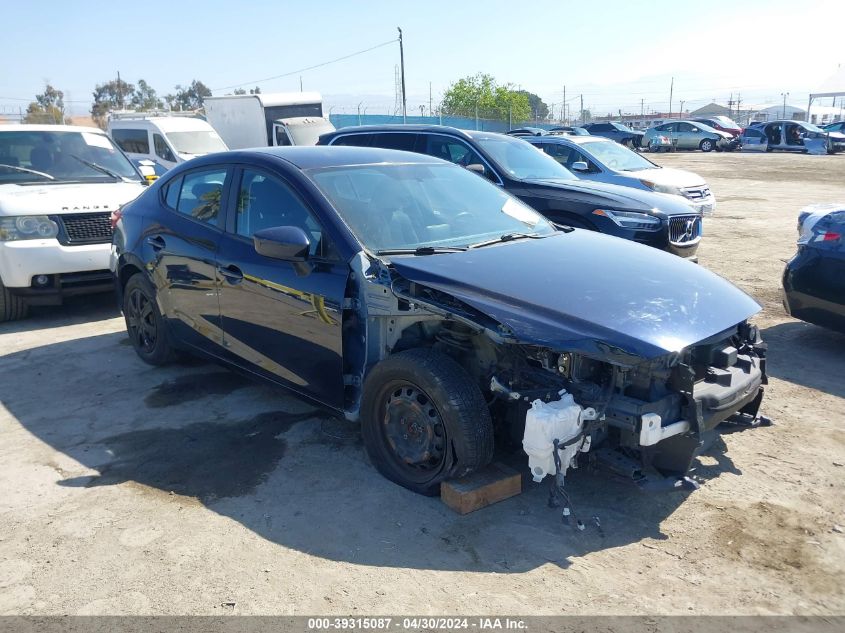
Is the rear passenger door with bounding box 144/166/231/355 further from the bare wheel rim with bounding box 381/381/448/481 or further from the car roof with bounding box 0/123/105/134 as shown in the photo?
the car roof with bounding box 0/123/105/134

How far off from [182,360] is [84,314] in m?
2.69

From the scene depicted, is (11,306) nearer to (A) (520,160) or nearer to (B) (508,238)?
(B) (508,238)

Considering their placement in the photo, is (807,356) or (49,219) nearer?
(807,356)

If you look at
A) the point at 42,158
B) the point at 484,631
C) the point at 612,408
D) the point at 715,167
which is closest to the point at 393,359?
the point at 612,408

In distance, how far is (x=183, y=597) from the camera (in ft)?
9.82

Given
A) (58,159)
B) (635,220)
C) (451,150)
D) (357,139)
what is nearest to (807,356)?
(635,220)

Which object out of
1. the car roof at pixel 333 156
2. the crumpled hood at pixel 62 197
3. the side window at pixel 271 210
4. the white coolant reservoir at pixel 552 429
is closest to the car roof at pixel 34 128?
the crumpled hood at pixel 62 197

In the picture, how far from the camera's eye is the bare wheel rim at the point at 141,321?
5789 mm

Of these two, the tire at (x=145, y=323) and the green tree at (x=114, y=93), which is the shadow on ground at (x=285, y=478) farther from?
the green tree at (x=114, y=93)

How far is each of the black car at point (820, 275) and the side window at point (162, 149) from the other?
13780mm

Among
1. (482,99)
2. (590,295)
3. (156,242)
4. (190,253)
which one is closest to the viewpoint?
(590,295)

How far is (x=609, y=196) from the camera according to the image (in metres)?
8.05

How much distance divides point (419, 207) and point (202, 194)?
5.43ft

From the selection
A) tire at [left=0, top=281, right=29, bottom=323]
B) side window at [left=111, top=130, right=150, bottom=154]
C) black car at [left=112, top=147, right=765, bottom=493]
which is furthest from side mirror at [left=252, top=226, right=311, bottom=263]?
side window at [left=111, top=130, right=150, bottom=154]
